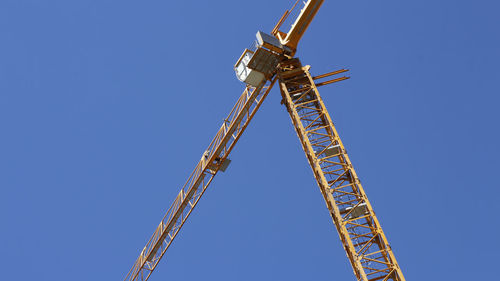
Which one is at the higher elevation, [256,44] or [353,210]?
[256,44]

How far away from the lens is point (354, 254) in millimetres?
31656

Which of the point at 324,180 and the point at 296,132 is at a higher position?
the point at 296,132

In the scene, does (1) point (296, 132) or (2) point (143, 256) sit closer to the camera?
(1) point (296, 132)

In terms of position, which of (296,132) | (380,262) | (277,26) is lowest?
(380,262)

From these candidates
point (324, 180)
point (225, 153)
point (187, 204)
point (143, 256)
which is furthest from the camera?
point (143, 256)

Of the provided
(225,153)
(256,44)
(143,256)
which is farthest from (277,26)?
(143,256)

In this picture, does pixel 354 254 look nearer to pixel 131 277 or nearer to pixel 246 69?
pixel 246 69

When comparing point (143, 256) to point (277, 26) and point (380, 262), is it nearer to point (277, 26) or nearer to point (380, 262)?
point (277, 26)

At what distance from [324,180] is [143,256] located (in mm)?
23394

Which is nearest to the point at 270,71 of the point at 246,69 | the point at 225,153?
the point at 246,69

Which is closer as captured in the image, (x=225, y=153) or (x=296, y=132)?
(x=296, y=132)

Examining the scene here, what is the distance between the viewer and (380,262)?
31547 mm

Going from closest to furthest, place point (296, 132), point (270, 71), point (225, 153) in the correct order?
point (296, 132), point (270, 71), point (225, 153)

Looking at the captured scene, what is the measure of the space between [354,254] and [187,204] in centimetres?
1968
